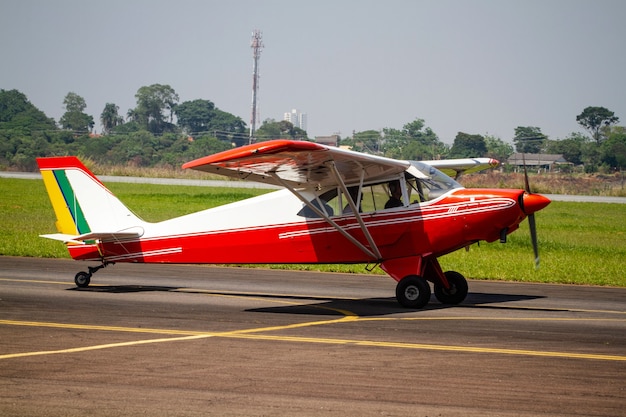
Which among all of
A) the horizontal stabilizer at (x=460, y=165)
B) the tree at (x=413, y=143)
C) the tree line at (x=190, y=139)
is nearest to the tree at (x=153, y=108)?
the tree line at (x=190, y=139)

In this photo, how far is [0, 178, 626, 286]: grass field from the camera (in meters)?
21.2

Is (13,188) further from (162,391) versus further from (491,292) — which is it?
(162,391)

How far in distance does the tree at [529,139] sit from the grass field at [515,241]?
61.0 m

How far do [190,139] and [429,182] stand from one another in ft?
365

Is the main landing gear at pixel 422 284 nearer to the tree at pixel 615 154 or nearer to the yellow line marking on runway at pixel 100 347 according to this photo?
the yellow line marking on runway at pixel 100 347

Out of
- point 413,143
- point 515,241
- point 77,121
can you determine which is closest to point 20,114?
point 77,121

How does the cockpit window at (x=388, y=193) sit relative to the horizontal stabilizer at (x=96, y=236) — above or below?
above

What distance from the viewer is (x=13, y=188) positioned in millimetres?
56125

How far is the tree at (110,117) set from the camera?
6033 inches

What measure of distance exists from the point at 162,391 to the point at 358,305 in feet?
23.8

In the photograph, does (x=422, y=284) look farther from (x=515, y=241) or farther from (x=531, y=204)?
(x=515, y=241)

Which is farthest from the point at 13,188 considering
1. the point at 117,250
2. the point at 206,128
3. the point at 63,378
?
the point at 206,128

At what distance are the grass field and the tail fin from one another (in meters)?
6.48

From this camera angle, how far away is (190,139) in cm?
12444
